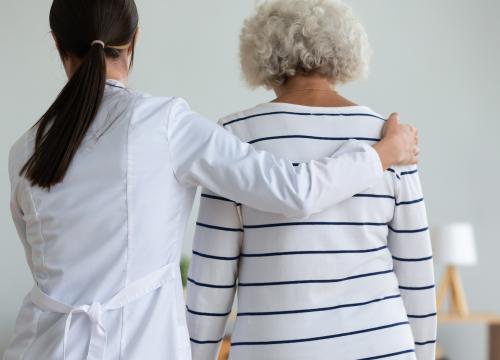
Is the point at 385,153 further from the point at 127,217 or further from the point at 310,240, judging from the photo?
the point at 127,217

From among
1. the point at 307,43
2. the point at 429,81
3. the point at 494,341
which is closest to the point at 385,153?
the point at 307,43

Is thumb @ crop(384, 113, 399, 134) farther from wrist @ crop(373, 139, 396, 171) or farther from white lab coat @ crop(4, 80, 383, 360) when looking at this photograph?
white lab coat @ crop(4, 80, 383, 360)

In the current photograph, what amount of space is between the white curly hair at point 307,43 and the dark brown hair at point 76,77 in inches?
12.7

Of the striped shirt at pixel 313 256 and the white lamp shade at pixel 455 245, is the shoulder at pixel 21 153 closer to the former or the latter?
the striped shirt at pixel 313 256

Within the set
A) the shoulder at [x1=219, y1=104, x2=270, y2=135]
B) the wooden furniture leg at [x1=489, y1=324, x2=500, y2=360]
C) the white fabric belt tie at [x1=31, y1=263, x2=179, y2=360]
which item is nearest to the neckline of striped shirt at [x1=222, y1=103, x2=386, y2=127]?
the shoulder at [x1=219, y1=104, x2=270, y2=135]

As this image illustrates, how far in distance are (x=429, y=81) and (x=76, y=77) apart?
3.82m

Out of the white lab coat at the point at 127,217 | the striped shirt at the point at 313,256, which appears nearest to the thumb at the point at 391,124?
the striped shirt at the point at 313,256

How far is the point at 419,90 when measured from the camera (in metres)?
5.04

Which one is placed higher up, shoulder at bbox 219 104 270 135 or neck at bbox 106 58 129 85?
neck at bbox 106 58 129 85

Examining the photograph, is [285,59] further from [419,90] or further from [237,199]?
[419,90]

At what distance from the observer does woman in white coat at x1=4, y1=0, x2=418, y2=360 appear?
1.48 m

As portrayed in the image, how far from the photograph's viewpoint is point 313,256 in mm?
1673

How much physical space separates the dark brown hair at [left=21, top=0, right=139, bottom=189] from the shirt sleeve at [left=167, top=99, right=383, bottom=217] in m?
0.16

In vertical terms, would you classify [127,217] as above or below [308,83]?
below
